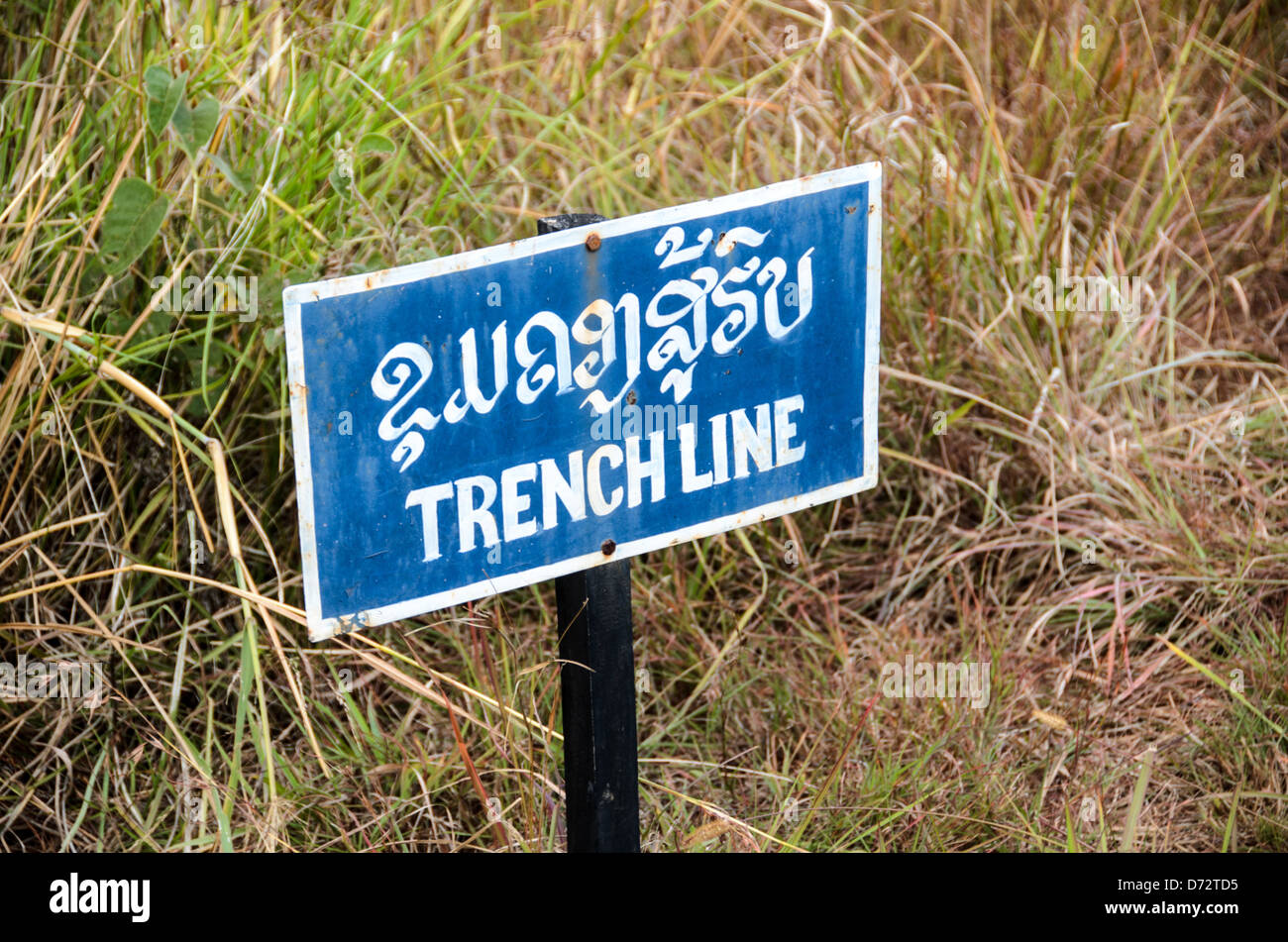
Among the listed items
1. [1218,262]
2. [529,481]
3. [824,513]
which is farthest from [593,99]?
[529,481]

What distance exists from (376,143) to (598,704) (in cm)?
117

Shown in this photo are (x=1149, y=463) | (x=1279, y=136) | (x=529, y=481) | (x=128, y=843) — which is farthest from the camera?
(x=1279, y=136)

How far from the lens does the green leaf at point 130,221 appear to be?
6.66ft

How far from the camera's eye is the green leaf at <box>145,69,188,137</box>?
1996 mm

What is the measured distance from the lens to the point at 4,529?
2131mm

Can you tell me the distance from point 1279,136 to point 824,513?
5.88 feet

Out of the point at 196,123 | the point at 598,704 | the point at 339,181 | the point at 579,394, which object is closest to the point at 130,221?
the point at 196,123

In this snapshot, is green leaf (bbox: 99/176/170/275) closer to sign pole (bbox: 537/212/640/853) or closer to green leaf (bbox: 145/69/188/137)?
→ green leaf (bbox: 145/69/188/137)

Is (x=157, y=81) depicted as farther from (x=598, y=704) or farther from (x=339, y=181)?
(x=598, y=704)

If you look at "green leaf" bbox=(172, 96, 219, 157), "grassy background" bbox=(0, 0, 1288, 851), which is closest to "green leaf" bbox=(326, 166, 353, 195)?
"grassy background" bbox=(0, 0, 1288, 851)

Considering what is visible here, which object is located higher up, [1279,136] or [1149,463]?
[1279,136]

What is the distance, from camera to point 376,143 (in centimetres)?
221

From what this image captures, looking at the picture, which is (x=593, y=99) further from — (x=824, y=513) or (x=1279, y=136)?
(x=1279, y=136)

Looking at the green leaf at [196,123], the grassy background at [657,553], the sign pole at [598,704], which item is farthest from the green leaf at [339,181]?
the sign pole at [598,704]
